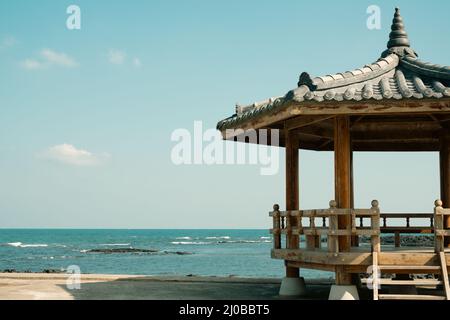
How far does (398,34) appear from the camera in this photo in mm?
14086

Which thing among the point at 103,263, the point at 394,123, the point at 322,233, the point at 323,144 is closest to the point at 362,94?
the point at 322,233

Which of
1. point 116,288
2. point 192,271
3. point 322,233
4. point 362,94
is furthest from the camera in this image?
point 192,271

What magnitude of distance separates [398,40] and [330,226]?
461 cm

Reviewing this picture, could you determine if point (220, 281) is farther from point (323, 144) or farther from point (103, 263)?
point (103, 263)

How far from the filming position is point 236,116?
13.5 meters

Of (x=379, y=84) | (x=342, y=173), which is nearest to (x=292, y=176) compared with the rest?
(x=342, y=173)

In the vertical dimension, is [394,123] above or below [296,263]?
above

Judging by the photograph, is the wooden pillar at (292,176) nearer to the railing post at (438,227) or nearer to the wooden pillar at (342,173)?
the wooden pillar at (342,173)

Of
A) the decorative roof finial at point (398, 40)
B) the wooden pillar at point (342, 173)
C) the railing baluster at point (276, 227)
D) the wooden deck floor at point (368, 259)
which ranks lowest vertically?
the wooden deck floor at point (368, 259)

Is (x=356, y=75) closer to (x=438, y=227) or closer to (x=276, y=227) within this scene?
(x=438, y=227)

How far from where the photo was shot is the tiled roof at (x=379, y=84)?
10977mm

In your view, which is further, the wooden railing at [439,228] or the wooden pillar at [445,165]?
the wooden pillar at [445,165]

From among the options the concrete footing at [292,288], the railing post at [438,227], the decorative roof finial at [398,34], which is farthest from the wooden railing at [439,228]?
the decorative roof finial at [398,34]
